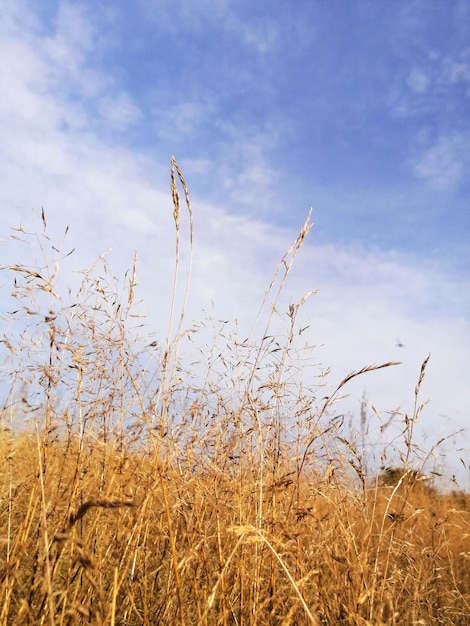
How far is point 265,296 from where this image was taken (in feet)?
8.42

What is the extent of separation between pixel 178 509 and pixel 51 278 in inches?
49.1

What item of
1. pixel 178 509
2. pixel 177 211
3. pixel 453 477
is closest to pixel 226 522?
pixel 178 509

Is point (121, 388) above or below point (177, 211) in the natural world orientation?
below

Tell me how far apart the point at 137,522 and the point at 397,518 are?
3.86 feet

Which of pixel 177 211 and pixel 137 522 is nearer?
pixel 177 211

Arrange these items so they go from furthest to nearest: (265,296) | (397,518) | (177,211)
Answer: (265,296) < (397,518) < (177,211)

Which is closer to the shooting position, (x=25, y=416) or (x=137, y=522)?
(x=137, y=522)

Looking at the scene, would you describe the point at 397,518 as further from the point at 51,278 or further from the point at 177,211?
the point at 51,278

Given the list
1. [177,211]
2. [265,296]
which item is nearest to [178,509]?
[265,296]

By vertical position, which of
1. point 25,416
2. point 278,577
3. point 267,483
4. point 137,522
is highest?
point 25,416

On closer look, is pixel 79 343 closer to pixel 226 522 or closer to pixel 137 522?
pixel 137 522

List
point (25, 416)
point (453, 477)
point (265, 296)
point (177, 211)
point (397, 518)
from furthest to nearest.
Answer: point (453, 477)
point (25, 416)
point (265, 296)
point (397, 518)
point (177, 211)

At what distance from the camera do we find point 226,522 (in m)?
2.61

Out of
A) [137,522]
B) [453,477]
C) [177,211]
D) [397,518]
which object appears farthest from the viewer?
[453,477]
